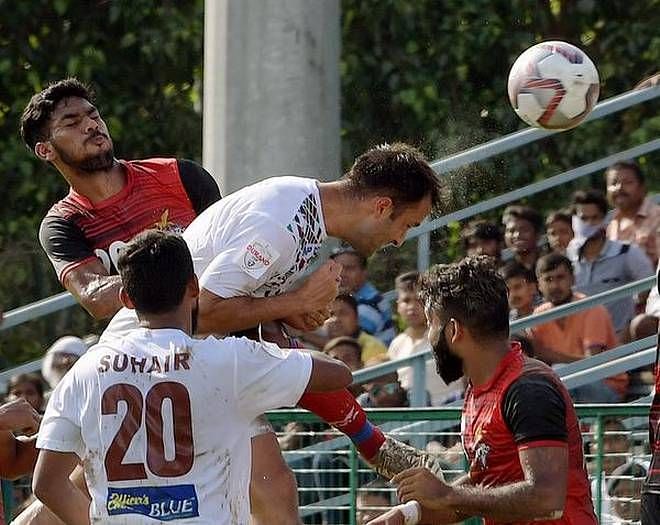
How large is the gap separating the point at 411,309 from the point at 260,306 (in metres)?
4.37

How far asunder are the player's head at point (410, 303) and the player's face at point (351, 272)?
34 centimetres

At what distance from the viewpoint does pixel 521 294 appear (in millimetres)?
10430

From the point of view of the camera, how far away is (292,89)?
10031 millimetres

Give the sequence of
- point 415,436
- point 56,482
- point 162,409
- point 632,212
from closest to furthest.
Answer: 1. point 162,409
2. point 56,482
3. point 415,436
4. point 632,212

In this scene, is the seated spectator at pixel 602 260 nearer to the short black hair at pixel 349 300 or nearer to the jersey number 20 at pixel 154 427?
the short black hair at pixel 349 300

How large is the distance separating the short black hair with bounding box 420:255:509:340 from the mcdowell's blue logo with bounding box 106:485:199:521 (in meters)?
1.23

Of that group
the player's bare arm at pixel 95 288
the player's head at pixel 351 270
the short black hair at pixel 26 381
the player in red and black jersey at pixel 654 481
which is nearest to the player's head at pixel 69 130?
the player's bare arm at pixel 95 288

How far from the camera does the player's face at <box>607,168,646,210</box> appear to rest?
34.9ft

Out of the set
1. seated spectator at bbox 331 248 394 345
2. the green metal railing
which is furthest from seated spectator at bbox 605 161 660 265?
the green metal railing

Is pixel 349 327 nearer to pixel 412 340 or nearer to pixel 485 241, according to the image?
pixel 412 340

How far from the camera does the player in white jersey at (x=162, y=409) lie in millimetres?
5242

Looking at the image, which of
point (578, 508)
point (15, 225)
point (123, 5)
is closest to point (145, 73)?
point (123, 5)

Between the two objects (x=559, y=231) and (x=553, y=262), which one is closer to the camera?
(x=553, y=262)

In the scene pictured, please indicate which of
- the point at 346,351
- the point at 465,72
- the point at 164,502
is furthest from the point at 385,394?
the point at 465,72
